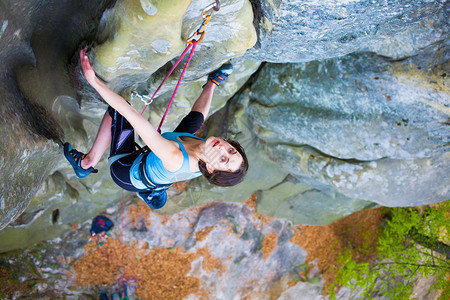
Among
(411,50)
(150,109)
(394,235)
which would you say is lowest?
(394,235)

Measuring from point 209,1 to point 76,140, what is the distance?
8.26 feet

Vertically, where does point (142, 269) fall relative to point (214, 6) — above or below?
below

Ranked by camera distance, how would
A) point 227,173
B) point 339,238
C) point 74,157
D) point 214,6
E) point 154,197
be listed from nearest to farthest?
point 214,6 < point 227,173 < point 74,157 < point 154,197 < point 339,238

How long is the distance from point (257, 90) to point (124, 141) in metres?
2.50

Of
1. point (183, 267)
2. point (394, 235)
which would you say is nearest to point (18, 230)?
point (183, 267)

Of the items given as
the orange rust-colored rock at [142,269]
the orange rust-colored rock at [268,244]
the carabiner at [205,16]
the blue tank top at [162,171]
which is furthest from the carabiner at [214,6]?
the orange rust-colored rock at [268,244]

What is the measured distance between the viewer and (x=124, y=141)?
2924 mm

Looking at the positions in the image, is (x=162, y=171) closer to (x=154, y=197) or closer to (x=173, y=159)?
(x=173, y=159)

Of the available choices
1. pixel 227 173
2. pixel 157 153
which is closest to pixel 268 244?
pixel 227 173

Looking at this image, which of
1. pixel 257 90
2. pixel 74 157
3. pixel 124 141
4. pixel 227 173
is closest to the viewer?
pixel 227 173

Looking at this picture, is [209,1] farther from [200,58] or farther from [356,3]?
[356,3]

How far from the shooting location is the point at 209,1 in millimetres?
2131

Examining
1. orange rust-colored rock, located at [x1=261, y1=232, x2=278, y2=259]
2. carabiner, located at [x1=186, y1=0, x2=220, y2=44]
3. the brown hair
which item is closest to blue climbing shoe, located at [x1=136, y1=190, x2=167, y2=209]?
the brown hair

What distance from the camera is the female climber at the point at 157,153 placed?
85.4 inches
